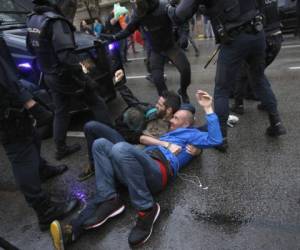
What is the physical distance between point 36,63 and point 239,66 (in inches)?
106

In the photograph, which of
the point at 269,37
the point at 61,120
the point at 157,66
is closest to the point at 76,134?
the point at 61,120

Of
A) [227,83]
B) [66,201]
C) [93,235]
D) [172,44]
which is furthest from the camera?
[172,44]

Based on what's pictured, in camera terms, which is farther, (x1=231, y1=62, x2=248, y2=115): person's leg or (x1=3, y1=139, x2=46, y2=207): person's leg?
(x1=231, y1=62, x2=248, y2=115): person's leg

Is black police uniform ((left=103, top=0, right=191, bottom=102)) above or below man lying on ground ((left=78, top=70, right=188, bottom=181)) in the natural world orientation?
above

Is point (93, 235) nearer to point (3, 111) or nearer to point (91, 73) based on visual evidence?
point (3, 111)

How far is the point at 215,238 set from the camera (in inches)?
105

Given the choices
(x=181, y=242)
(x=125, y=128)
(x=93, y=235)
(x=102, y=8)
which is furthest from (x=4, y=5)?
(x=102, y=8)

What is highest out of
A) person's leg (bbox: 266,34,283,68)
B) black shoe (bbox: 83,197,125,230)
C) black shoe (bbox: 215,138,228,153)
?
person's leg (bbox: 266,34,283,68)

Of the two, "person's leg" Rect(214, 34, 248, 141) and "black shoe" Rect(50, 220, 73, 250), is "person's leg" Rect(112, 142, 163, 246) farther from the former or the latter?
"person's leg" Rect(214, 34, 248, 141)

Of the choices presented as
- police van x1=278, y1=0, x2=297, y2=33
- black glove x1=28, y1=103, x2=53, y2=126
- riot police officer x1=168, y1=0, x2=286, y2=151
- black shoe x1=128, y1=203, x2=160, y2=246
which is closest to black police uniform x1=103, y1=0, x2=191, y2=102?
riot police officer x1=168, y1=0, x2=286, y2=151

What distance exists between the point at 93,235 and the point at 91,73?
2826 mm

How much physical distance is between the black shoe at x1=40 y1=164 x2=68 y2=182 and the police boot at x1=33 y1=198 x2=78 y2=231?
79cm

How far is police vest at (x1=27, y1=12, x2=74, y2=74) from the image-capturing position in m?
3.64

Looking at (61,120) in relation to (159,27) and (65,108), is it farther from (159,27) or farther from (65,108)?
(159,27)
